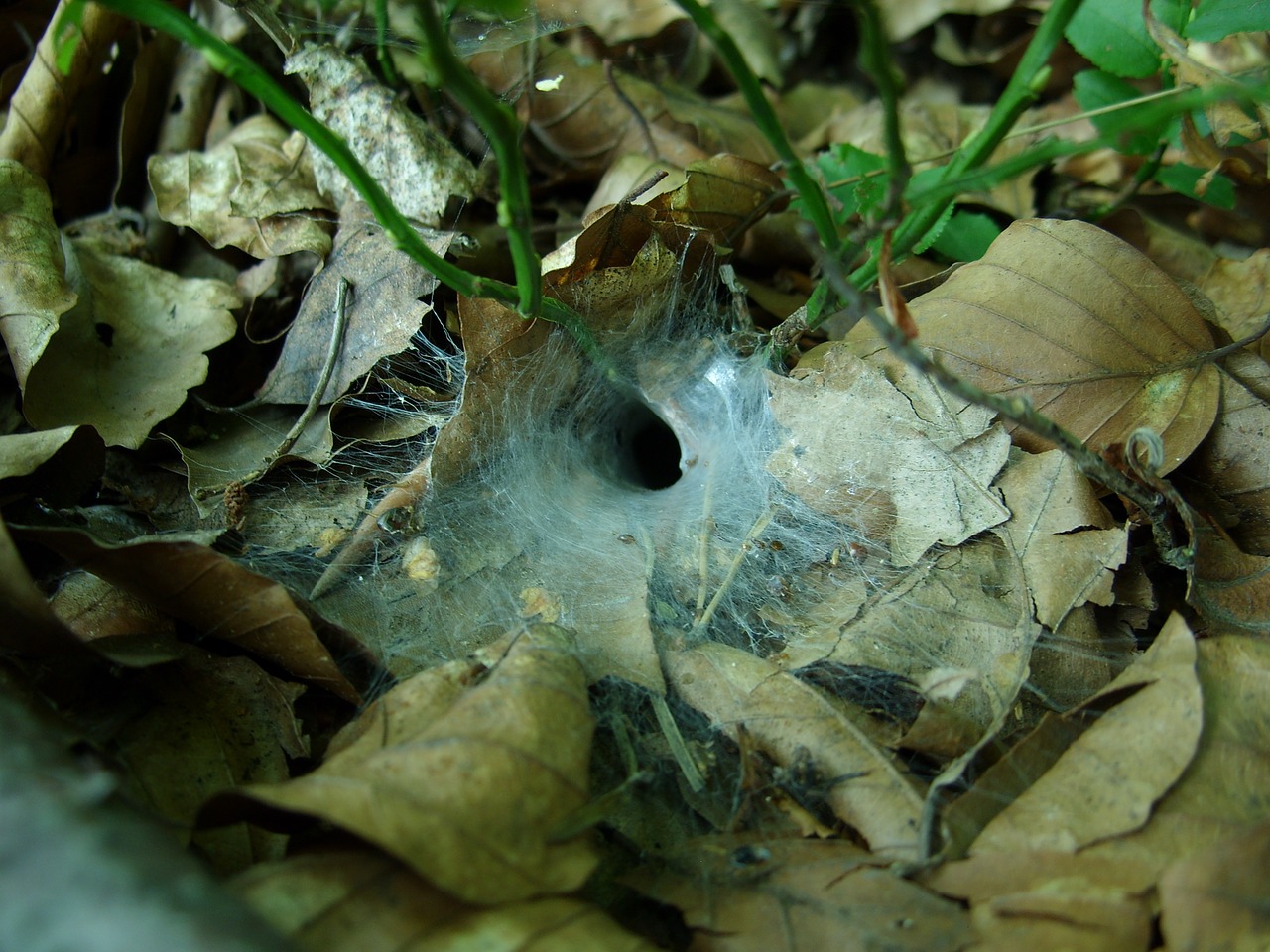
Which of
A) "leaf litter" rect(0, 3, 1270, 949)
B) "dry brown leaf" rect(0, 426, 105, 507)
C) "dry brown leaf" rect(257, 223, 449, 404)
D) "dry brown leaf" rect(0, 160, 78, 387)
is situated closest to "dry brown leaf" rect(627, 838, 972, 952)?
"leaf litter" rect(0, 3, 1270, 949)

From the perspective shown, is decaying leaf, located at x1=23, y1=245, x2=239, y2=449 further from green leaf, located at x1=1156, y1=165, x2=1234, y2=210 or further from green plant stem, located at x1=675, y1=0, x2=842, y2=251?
green leaf, located at x1=1156, y1=165, x2=1234, y2=210

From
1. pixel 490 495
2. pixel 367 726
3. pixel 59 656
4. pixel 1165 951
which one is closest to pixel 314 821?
pixel 367 726

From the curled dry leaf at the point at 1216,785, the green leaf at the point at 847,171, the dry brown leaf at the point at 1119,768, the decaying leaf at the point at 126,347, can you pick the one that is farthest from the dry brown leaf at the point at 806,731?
the decaying leaf at the point at 126,347

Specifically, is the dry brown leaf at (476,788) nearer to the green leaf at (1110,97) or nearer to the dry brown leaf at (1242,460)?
the dry brown leaf at (1242,460)

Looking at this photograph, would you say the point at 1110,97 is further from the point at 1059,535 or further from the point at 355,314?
the point at 355,314

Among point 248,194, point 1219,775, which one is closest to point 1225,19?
point 1219,775

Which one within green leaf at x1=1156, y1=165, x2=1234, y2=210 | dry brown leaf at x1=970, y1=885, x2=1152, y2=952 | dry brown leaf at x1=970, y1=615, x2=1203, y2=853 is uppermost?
green leaf at x1=1156, y1=165, x2=1234, y2=210
